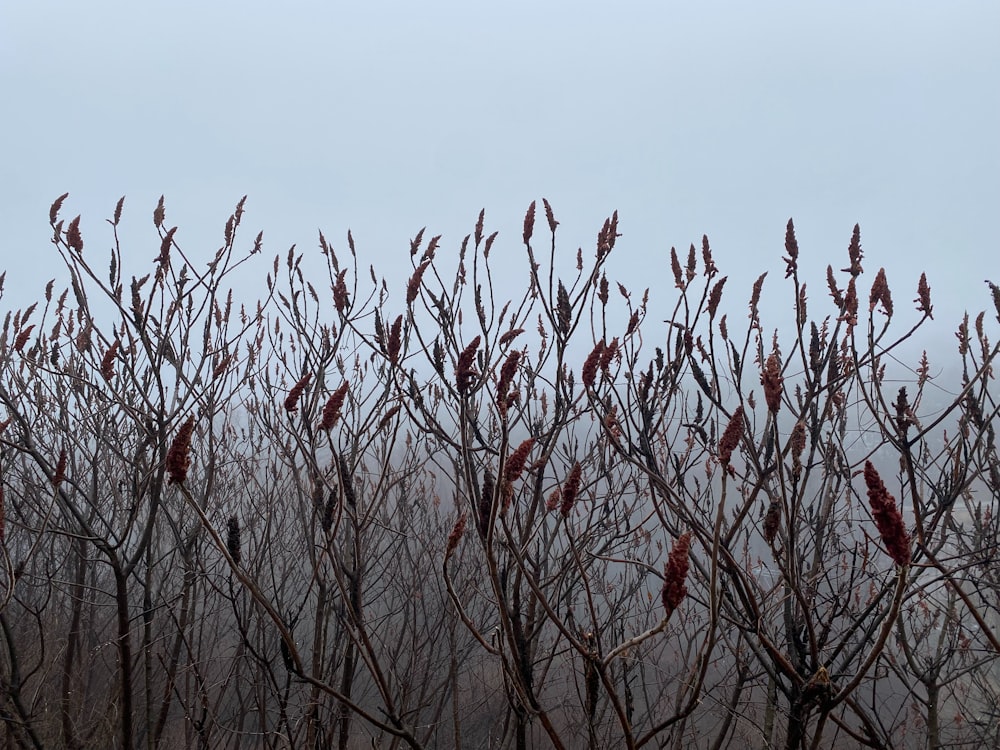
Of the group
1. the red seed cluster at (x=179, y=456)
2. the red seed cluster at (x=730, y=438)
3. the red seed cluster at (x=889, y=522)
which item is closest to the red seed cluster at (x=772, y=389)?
the red seed cluster at (x=730, y=438)

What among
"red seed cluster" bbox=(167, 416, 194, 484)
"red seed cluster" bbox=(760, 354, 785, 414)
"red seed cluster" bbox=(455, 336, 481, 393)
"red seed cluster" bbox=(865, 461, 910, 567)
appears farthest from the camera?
"red seed cluster" bbox=(455, 336, 481, 393)

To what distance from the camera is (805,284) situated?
218cm

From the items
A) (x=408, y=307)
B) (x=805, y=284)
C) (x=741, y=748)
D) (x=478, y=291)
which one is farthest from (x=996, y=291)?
(x=741, y=748)

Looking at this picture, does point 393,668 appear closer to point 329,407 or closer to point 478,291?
point 478,291

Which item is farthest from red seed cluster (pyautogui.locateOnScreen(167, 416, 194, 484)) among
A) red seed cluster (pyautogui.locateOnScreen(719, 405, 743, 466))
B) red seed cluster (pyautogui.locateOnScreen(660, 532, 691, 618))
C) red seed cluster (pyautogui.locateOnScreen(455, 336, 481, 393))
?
red seed cluster (pyautogui.locateOnScreen(719, 405, 743, 466))

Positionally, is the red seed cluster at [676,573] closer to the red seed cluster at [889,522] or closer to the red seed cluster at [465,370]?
the red seed cluster at [889,522]

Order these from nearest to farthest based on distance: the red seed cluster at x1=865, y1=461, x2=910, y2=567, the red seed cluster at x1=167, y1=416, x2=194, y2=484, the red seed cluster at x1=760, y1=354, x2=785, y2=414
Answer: the red seed cluster at x1=865, y1=461, x2=910, y2=567 → the red seed cluster at x1=167, y1=416, x2=194, y2=484 → the red seed cluster at x1=760, y1=354, x2=785, y2=414

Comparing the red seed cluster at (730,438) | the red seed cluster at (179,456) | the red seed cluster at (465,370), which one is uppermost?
the red seed cluster at (465,370)

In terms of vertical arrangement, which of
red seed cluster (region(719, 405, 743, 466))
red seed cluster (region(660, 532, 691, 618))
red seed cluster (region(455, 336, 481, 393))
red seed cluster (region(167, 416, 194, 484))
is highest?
red seed cluster (region(455, 336, 481, 393))

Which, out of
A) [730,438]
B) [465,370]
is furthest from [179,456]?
[730,438]

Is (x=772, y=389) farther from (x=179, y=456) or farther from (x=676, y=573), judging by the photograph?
(x=179, y=456)

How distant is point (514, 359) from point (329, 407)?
432mm

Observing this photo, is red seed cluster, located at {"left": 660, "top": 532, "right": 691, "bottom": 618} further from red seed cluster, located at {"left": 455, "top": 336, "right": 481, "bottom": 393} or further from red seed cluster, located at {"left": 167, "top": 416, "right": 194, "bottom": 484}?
red seed cluster, located at {"left": 167, "top": 416, "right": 194, "bottom": 484}

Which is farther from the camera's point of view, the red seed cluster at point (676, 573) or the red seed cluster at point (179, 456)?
the red seed cluster at point (179, 456)
